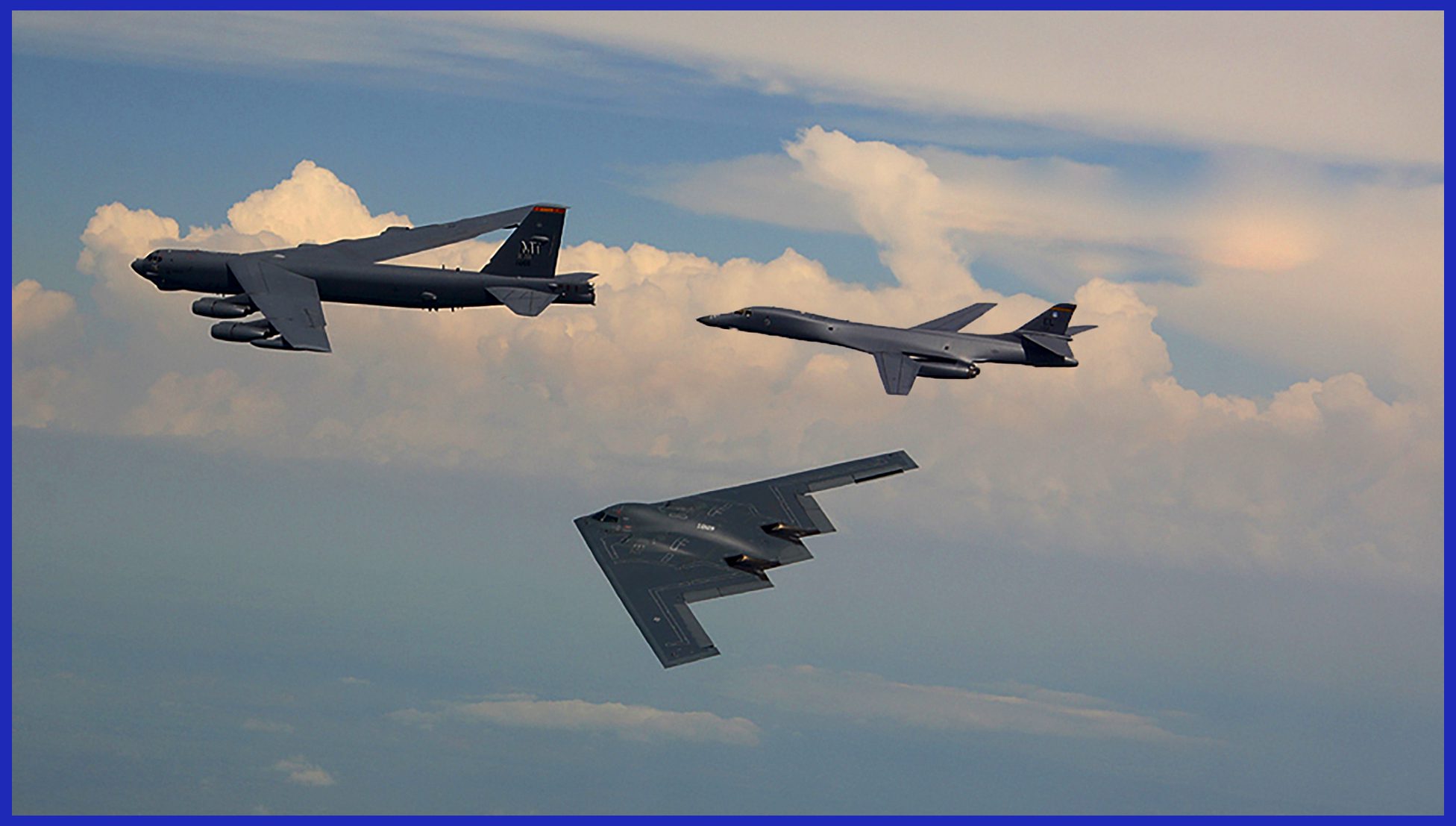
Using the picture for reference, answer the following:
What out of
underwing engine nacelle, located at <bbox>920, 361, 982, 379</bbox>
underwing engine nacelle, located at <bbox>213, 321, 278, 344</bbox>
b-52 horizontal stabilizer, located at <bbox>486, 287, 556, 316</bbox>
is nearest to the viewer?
underwing engine nacelle, located at <bbox>213, 321, 278, 344</bbox>

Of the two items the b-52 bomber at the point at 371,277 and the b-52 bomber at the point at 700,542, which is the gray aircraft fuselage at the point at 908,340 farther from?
the b-52 bomber at the point at 371,277

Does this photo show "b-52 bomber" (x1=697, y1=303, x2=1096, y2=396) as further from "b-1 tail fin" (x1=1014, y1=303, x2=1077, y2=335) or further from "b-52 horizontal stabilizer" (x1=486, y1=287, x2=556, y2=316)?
"b-52 horizontal stabilizer" (x1=486, y1=287, x2=556, y2=316)

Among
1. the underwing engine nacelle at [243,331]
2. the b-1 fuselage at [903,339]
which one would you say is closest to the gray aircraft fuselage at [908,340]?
the b-1 fuselage at [903,339]

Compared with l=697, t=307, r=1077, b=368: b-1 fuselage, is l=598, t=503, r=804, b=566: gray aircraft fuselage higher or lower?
lower

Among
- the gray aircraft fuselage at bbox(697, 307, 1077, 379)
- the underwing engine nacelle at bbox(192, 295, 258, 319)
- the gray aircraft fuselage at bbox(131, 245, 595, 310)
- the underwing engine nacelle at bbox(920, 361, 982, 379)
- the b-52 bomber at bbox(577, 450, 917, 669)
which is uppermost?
the gray aircraft fuselage at bbox(697, 307, 1077, 379)

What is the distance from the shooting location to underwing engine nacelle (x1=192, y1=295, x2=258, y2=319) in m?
95.0

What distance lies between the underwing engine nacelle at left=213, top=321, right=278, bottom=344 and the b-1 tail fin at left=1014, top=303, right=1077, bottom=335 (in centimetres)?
4205

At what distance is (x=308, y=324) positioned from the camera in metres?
91.4

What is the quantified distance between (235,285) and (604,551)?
28.2 meters

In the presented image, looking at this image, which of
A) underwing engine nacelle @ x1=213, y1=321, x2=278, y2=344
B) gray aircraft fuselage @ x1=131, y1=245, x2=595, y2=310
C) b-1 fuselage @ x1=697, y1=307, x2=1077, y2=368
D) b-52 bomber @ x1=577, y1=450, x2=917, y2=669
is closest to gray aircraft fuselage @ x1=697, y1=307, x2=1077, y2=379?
b-1 fuselage @ x1=697, y1=307, x2=1077, y2=368

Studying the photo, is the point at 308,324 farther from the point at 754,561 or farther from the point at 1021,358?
the point at 1021,358

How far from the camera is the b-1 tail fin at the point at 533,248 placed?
3866 inches

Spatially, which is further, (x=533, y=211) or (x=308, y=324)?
(x=533, y=211)

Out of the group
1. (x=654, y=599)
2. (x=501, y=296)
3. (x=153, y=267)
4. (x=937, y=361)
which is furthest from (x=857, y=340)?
(x=153, y=267)
